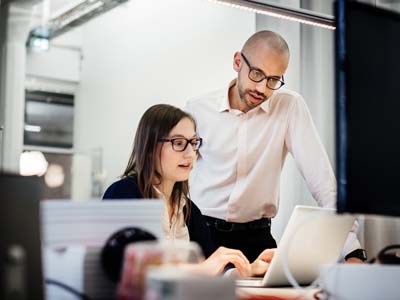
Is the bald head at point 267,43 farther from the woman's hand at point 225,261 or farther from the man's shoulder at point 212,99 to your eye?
the woman's hand at point 225,261

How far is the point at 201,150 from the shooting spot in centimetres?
292

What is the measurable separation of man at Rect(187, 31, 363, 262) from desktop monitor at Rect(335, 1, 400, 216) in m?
1.62

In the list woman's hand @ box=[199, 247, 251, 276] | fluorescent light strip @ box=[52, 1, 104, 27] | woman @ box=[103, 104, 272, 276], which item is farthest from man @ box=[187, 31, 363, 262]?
fluorescent light strip @ box=[52, 1, 104, 27]

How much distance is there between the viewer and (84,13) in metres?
6.68

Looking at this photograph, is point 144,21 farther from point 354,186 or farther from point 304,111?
point 354,186

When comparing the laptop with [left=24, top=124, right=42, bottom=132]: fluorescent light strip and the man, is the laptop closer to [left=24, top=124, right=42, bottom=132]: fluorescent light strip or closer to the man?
the man

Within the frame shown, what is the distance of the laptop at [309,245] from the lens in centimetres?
155

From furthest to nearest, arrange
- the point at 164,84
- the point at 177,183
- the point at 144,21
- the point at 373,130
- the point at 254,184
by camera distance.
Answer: the point at 144,21 → the point at 164,84 → the point at 254,184 → the point at 177,183 → the point at 373,130

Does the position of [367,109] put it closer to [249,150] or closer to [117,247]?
[117,247]

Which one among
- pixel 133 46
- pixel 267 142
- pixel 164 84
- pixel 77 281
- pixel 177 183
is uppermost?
pixel 133 46

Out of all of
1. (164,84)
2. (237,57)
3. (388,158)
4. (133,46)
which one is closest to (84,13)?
(133,46)

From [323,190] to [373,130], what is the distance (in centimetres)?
164

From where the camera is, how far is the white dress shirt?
282 centimetres

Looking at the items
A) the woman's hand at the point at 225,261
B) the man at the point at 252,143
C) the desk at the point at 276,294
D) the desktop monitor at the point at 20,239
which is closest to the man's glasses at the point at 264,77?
the man at the point at 252,143
